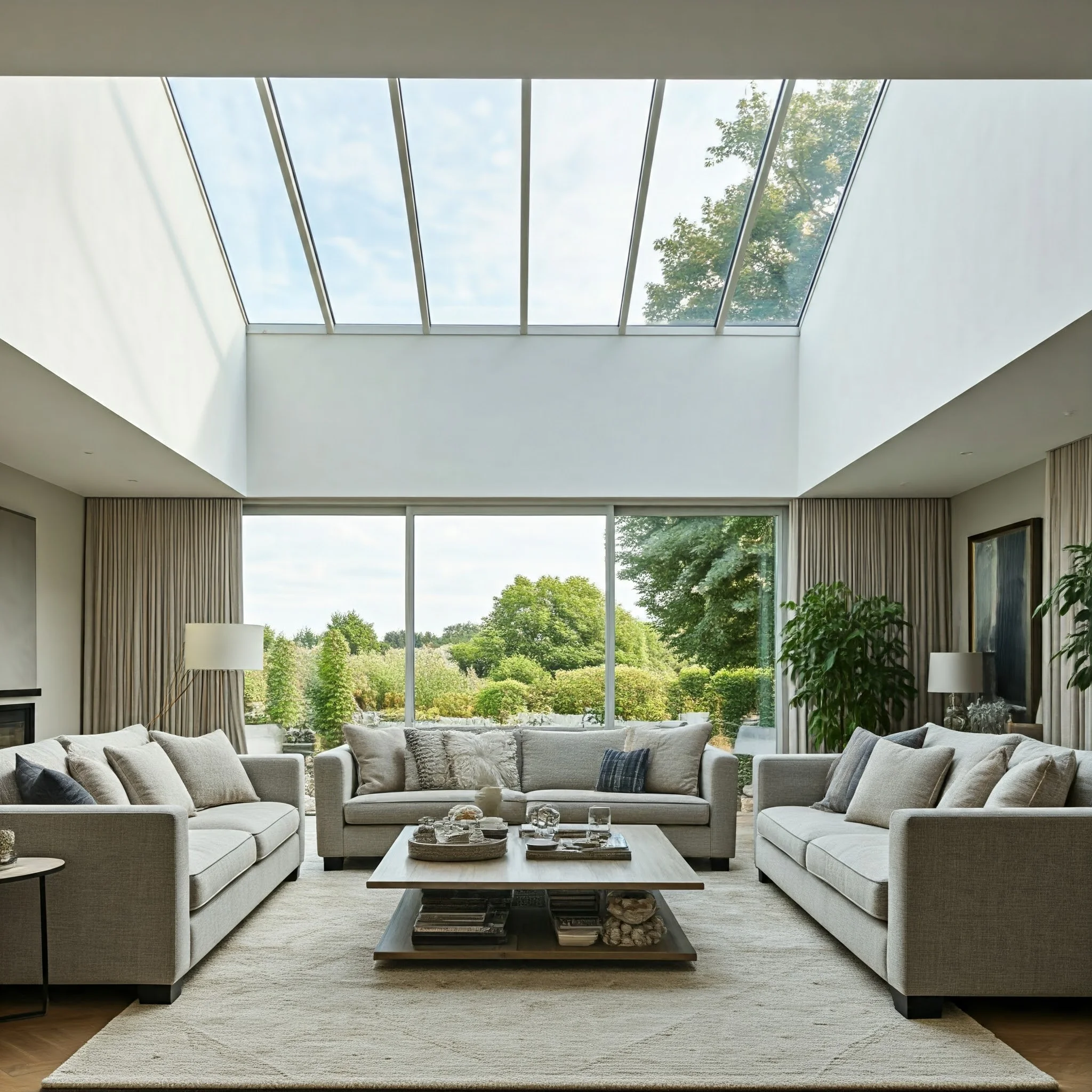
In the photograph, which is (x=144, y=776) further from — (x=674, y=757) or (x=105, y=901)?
(x=674, y=757)

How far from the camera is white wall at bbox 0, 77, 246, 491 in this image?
4.36 m

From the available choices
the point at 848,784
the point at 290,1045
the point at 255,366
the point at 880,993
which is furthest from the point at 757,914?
the point at 255,366

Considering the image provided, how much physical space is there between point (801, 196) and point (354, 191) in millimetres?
2802

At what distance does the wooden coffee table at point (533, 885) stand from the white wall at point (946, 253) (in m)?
2.44

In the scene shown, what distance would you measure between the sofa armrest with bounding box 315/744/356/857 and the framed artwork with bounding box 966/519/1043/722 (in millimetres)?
3967

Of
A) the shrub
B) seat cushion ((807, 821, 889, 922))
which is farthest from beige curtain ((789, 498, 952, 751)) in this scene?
seat cushion ((807, 821, 889, 922))

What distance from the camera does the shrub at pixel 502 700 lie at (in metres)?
8.00

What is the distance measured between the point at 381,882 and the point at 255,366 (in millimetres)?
4772

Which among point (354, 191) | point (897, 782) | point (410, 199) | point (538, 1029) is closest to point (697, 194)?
point (410, 199)

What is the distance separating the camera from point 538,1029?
3.61m

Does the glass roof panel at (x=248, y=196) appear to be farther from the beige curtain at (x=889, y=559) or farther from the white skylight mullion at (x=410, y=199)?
the beige curtain at (x=889, y=559)

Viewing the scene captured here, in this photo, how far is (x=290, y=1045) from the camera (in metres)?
3.45

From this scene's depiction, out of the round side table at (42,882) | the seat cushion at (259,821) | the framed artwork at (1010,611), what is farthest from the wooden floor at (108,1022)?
the framed artwork at (1010,611)

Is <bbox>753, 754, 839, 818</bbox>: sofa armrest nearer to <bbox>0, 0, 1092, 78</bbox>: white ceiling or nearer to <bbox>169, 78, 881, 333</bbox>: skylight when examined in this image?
<bbox>169, 78, 881, 333</bbox>: skylight
